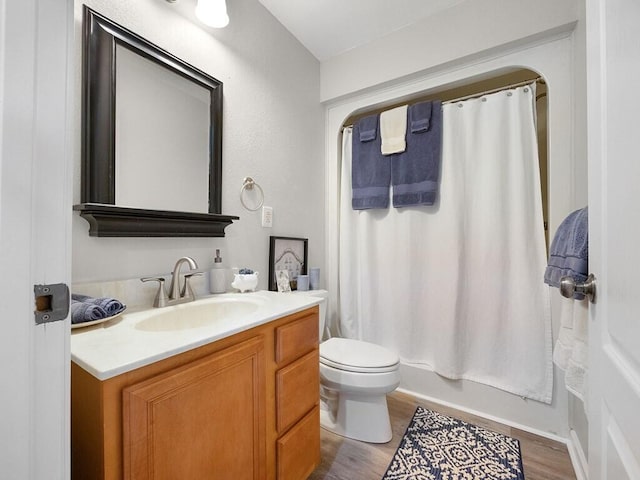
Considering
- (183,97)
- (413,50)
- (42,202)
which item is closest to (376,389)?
(42,202)

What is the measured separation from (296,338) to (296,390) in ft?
0.64

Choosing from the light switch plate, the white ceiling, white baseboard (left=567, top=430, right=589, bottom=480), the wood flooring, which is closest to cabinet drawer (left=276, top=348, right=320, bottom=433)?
the wood flooring

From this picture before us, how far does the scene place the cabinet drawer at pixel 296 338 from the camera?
102cm

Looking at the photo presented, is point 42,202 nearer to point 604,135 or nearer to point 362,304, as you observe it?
point 604,135

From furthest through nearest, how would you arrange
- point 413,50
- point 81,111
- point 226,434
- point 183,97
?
point 413,50
point 183,97
point 81,111
point 226,434

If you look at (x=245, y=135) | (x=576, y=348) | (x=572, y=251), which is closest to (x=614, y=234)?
(x=572, y=251)

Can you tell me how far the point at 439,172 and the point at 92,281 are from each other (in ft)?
6.25

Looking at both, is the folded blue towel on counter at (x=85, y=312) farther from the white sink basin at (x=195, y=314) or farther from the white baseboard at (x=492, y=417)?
the white baseboard at (x=492, y=417)

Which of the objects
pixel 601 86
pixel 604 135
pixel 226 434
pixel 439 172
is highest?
pixel 439 172

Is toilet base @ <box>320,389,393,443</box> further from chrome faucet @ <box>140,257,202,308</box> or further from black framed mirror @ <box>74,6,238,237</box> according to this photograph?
black framed mirror @ <box>74,6,238,237</box>

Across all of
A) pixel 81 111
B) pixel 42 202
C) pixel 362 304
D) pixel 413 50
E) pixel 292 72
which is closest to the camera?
pixel 42 202

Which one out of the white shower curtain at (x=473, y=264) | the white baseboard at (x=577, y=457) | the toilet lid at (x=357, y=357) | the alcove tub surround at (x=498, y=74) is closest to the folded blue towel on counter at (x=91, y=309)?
the toilet lid at (x=357, y=357)

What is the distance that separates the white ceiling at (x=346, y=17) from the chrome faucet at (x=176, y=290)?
1.63 meters

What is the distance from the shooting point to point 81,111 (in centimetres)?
101
